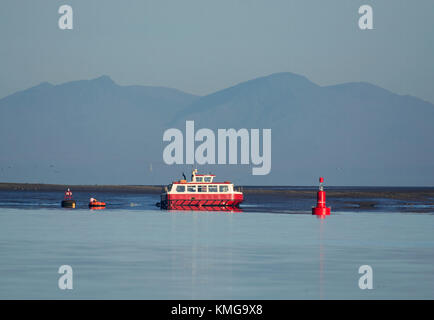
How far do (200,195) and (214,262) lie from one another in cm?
7806

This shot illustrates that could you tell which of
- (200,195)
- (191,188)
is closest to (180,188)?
(191,188)

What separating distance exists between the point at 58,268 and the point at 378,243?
2162cm

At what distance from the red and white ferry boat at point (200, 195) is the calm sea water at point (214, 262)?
51243 mm

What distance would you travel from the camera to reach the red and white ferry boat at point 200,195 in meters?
115

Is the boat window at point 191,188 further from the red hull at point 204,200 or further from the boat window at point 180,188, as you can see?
the red hull at point 204,200

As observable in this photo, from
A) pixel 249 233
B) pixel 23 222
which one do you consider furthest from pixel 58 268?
pixel 23 222

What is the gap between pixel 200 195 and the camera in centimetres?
11631

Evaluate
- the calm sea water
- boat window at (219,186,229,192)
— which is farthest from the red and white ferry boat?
the calm sea water

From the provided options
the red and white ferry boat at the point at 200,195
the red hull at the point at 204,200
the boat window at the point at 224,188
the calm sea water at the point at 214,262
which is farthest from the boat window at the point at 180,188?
the calm sea water at the point at 214,262

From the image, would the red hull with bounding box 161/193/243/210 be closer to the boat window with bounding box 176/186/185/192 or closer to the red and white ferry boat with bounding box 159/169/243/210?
the red and white ferry boat with bounding box 159/169/243/210

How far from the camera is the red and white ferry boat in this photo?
11488 centimetres

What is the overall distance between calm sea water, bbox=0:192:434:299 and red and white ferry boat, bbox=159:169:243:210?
168ft

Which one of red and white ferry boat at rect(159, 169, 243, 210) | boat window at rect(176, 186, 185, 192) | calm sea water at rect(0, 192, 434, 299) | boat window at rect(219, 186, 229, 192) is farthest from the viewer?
boat window at rect(219, 186, 229, 192)

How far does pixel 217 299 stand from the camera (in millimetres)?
26969
